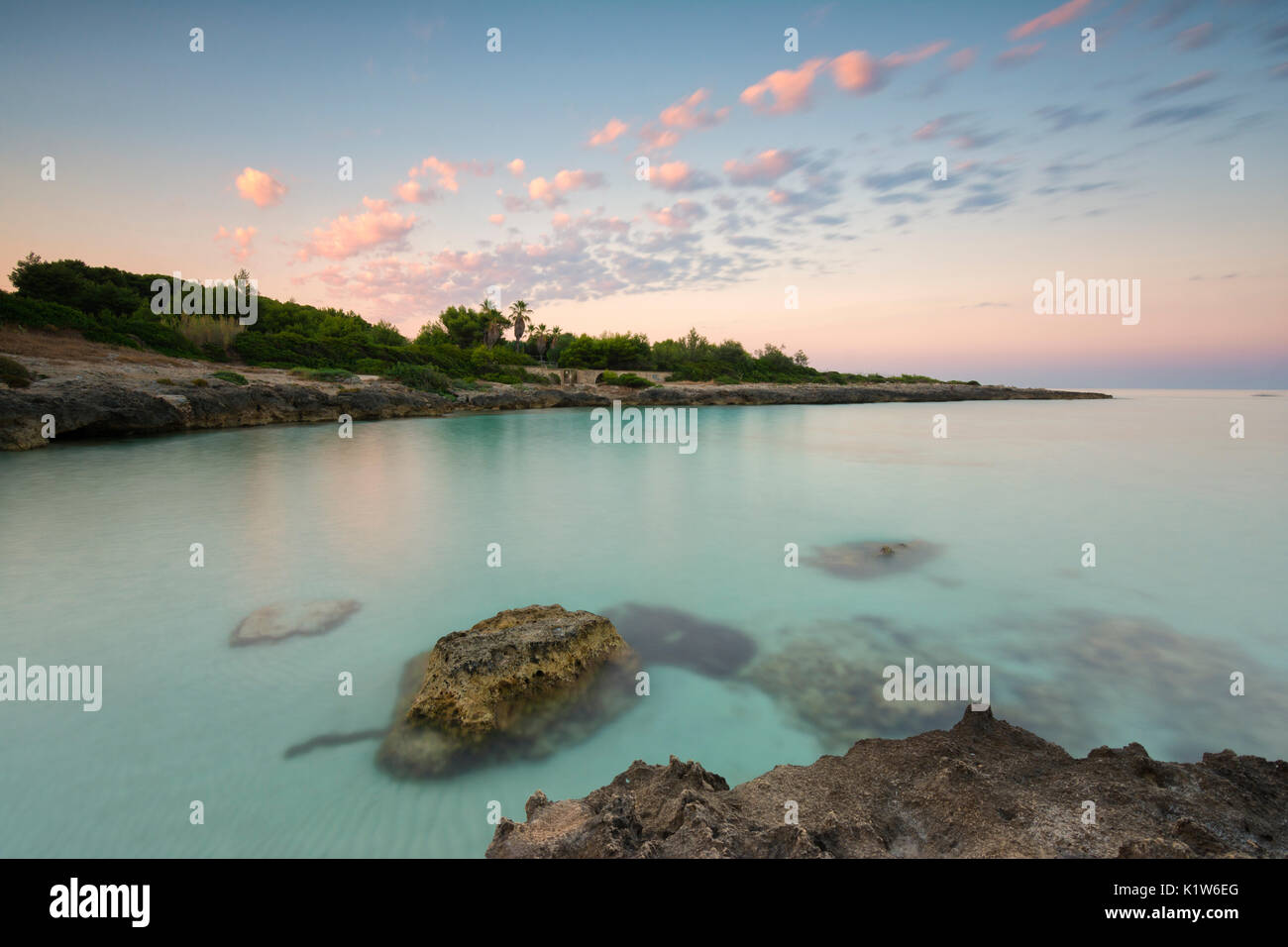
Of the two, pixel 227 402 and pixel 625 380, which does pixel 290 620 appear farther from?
pixel 625 380

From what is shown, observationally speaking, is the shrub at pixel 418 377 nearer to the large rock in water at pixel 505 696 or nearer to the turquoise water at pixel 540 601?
the turquoise water at pixel 540 601

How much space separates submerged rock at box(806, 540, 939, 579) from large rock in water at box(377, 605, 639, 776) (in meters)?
4.20

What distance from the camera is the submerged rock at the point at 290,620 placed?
5223mm

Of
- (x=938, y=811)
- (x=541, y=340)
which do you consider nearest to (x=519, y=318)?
(x=541, y=340)

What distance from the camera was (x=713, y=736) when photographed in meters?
3.86

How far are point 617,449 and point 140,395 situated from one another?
16.8 metres

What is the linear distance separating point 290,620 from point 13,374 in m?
19.1

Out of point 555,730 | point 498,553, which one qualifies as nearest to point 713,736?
point 555,730

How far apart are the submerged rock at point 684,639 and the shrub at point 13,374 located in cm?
2163

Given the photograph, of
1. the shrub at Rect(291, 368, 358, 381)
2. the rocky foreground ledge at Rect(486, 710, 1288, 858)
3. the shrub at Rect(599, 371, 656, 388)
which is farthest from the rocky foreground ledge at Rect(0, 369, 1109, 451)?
the rocky foreground ledge at Rect(486, 710, 1288, 858)

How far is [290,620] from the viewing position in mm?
5543

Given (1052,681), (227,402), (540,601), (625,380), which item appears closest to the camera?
(1052,681)
